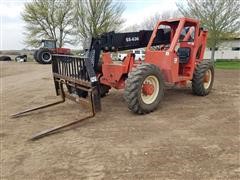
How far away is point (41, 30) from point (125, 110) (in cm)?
3249

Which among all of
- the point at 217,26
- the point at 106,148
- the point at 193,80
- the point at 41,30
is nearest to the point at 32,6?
the point at 41,30

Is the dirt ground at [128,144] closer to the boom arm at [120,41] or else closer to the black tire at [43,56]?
the boom arm at [120,41]

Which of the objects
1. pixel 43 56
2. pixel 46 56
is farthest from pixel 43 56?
pixel 46 56

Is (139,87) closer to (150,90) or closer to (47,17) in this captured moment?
(150,90)

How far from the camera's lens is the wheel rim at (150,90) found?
6180 millimetres

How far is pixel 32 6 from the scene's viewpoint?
35625mm

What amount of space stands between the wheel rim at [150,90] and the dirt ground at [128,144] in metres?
0.32

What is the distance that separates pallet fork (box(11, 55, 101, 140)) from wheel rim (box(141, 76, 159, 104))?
1.03m

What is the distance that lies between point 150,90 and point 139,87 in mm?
502

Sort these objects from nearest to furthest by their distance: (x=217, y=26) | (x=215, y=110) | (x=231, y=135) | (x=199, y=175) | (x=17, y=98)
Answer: (x=199, y=175) → (x=231, y=135) → (x=215, y=110) → (x=17, y=98) → (x=217, y=26)

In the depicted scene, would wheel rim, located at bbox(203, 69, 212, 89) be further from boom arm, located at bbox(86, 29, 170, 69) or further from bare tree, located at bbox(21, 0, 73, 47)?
bare tree, located at bbox(21, 0, 73, 47)

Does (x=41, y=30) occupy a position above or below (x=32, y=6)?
below

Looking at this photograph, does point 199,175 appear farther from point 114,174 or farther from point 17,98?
point 17,98

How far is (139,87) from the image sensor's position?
584cm
